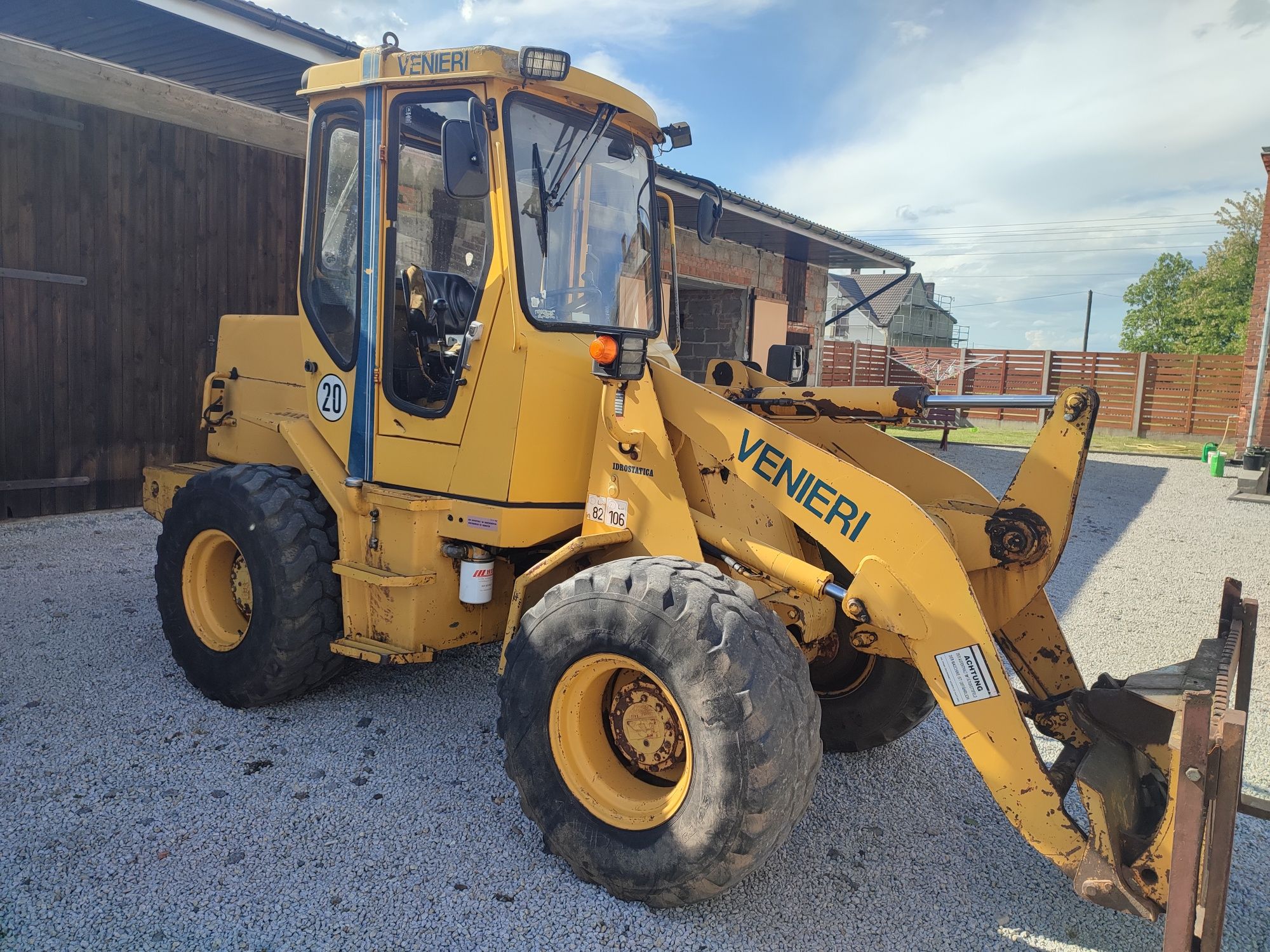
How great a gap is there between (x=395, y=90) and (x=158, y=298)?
540 centimetres

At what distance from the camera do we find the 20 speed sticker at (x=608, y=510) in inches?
134

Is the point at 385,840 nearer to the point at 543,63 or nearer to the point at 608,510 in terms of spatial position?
the point at 608,510

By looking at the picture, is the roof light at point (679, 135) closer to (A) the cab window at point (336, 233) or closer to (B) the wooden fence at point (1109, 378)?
(A) the cab window at point (336, 233)

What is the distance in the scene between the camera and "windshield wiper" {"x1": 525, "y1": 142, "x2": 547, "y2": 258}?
349cm

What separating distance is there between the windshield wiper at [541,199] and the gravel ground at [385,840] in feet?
7.14

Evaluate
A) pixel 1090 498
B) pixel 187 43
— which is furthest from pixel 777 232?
pixel 187 43

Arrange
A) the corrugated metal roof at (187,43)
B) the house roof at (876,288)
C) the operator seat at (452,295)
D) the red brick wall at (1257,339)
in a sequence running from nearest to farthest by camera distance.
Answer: the operator seat at (452,295) < the corrugated metal roof at (187,43) < the red brick wall at (1257,339) < the house roof at (876,288)

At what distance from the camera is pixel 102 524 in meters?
7.55

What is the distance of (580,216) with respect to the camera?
3699mm

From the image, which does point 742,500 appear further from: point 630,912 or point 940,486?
point 630,912

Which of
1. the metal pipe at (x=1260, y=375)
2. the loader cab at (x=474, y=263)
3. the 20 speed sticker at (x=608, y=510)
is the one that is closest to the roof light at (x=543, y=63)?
the loader cab at (x=474, y=263)

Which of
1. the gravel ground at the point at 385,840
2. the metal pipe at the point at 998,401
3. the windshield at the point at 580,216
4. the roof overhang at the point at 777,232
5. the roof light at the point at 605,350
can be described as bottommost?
the gravel ground at the point at 385,840

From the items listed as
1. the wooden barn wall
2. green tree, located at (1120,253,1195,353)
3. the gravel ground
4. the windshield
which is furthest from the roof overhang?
A: green tree, located at (1120,253,1195,353)

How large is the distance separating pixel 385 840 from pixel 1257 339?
18.6 m
